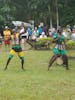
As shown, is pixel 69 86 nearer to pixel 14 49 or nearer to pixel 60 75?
pixel 60 75

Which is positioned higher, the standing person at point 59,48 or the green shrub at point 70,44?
the standing person at point 59,48

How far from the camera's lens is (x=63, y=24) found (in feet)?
176

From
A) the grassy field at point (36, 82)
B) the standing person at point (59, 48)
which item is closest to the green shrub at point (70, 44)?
the grassy field at point (36, 82)

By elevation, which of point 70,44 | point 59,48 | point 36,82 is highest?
point 59,48

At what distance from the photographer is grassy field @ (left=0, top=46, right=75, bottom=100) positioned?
12578 millimetres

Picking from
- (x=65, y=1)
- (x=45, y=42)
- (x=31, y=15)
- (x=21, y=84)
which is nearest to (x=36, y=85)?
(x=21, y=84)

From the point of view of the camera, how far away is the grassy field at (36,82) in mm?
12578

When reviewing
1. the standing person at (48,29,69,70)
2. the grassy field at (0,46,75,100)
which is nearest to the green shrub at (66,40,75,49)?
the grassy field at (0,46,75,100)

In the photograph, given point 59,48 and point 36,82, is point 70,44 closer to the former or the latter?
point 59,48

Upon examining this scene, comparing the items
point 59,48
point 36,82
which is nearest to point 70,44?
point 59,48

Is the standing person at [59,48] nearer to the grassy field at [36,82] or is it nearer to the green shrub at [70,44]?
the grassy field at [36,82]

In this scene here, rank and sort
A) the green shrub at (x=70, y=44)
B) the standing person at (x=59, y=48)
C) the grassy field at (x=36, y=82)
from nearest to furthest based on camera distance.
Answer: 1. the grassy field at (x=36, y=82)
2. the standing person at (x=59, y=48)
3. the green shrub at (x=70, y=44)

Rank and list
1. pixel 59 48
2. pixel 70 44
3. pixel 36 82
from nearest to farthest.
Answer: pixel 36 82
pixel 59 48
pixel 70 44

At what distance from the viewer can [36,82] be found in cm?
1498
